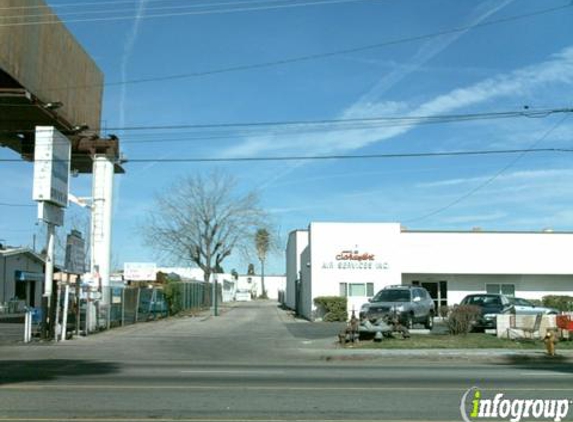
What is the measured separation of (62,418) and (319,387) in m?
4.83

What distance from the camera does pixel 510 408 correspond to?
9570 millimetres

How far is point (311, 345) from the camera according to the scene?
892 inches

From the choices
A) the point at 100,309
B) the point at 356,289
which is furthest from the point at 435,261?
the point at 100,309

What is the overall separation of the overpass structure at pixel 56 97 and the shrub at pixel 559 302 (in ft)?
82.4

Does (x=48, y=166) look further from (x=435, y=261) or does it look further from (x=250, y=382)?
(x=435, y=261)

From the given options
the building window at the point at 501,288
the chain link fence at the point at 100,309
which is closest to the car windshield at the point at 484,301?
the building window at the point at 501,288

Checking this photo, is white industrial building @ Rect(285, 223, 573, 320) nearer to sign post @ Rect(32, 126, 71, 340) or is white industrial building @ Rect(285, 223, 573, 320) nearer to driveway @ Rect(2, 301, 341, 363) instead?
driveway @ Rect(2, 301, 341, 363)

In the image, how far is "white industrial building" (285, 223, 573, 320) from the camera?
128 feet

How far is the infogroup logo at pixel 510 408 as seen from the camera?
29.5 feet

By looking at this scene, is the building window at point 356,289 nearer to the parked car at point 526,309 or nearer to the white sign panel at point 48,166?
the parked car at point 526,309

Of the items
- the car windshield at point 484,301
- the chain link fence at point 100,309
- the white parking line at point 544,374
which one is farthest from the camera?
the car windshield at point 484,301

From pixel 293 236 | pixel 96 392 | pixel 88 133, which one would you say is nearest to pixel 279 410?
pixel 96 392

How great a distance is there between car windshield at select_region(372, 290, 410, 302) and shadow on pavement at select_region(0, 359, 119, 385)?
13.3 metres

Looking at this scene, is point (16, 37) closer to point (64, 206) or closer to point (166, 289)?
point (64, 206)
